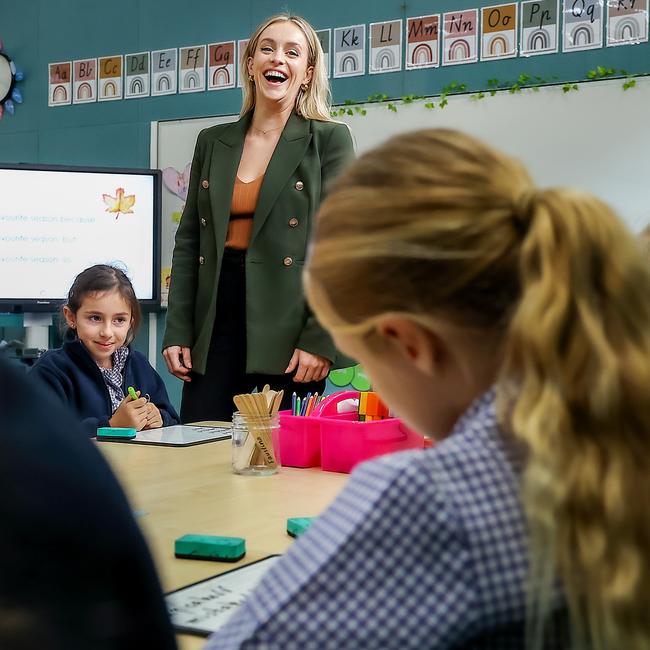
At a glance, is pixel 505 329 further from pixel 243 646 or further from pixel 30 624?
pixel 30 624

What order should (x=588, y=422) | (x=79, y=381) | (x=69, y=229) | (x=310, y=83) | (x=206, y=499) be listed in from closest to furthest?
(x=588, y=422) < (x=206, y=499) < (x=310, y=83) < (x=79, y=381) < (x=69, y=229)

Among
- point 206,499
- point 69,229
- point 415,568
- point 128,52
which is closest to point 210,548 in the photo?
point 206,499

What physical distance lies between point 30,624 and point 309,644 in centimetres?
24

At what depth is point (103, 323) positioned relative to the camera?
2.55m

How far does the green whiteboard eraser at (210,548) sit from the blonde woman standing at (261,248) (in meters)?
1.08

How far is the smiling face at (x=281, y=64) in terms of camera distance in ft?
7.13

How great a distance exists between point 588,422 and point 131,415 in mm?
1529

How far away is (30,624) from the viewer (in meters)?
0.35

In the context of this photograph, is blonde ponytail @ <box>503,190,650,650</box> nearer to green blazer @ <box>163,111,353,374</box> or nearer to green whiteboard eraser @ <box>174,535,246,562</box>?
green whiteboard eraser @ <box>174,535,246,562</box>

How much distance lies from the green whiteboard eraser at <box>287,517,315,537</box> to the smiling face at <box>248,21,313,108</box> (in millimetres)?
1347

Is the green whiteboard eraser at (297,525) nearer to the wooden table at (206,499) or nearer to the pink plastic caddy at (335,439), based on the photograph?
the wooden table at (206,499)

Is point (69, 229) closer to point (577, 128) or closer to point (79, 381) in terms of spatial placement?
point (79, 381)

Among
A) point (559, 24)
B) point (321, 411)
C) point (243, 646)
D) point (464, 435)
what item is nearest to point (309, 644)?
point (243, 646)

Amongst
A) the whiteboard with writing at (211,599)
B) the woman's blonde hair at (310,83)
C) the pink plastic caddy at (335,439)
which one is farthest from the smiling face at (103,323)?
the whiteboard with writing at (211,599)
